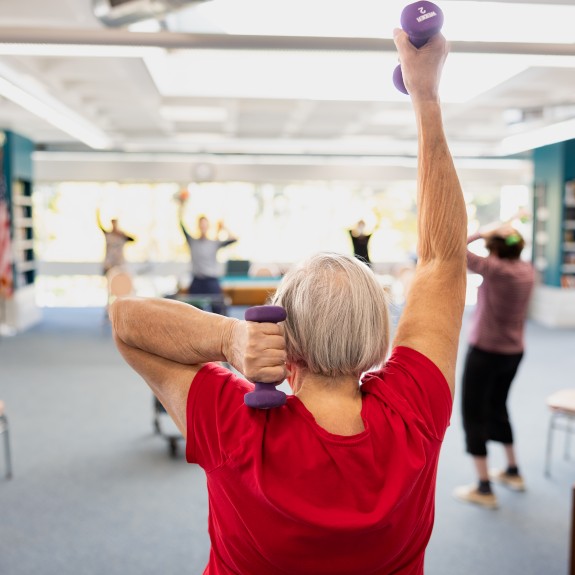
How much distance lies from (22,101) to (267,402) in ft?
19.0

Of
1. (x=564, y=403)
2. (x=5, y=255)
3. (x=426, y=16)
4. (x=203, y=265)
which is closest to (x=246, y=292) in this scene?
(x=203, y=265)

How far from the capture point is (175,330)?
984mm

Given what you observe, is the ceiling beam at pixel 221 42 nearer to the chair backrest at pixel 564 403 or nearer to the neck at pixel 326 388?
the neck at pixel 326 388

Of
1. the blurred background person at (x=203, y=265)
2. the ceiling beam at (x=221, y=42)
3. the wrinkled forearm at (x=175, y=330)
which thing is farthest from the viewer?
the blurred background person at (x=203, y=265)

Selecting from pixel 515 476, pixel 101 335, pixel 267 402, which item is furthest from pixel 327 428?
pixel 101 335

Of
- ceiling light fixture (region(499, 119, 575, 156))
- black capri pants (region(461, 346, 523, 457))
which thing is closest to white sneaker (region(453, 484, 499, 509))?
black capri pants (region(461, 346, 523, 457))

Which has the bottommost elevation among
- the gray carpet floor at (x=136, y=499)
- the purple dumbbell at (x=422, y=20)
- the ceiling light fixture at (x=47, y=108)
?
the gray carpet floor at (x=136, y=499)

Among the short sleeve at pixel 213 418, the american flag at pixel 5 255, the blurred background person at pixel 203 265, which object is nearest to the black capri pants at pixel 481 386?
the short sleeve at pixel 213 418

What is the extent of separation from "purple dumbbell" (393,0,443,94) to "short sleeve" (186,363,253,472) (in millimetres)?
670

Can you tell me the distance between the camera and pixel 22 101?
5777 millimetres

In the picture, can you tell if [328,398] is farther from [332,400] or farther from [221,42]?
[221,42]

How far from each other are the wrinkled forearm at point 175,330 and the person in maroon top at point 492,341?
2879mm

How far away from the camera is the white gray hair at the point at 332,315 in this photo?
1010 millimetres

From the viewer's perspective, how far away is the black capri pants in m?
3.78
